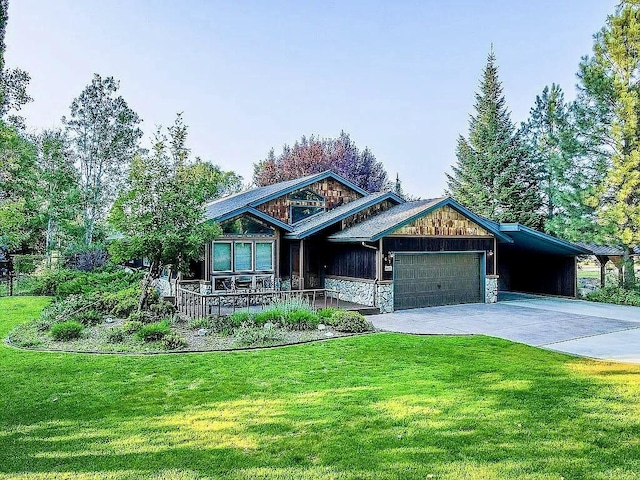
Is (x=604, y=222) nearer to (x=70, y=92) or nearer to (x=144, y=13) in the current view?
(x=144, y=13)

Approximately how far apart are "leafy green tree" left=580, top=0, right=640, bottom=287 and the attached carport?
6.06ft

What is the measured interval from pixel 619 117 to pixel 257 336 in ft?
56.9

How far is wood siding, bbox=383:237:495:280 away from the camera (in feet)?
50.1

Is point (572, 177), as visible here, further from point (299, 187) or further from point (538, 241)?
point (299, 187)

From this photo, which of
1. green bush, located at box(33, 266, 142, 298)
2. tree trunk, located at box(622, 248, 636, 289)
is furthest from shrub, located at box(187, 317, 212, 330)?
tree trunk, located at box(622, 248, 636, 289)

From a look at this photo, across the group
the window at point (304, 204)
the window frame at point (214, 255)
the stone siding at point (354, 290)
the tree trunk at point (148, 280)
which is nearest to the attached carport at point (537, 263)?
the stone siding at point (354, 290)

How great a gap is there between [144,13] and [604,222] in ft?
64.5

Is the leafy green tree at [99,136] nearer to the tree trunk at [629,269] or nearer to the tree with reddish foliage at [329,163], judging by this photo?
the tree with reddish foliage at [329,163]

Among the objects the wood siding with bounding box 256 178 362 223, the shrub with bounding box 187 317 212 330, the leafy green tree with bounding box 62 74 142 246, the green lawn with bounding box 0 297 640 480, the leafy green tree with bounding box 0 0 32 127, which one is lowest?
the green lawn with bounding box 0 297 640 480

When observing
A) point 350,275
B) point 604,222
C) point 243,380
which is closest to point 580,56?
point 604,222

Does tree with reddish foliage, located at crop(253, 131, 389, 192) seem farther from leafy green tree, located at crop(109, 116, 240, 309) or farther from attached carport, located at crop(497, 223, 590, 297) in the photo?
leafy green tree, located at crop(109, 116, 240, 309)

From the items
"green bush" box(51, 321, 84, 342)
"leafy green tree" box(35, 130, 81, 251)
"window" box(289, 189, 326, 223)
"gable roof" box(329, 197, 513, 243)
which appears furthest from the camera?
"leafy green tree" box(35, 130, 81, 251)

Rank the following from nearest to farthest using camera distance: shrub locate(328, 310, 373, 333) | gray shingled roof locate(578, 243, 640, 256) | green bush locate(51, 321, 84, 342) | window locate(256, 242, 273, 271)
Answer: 1. green bush locate(51, 321, 84, 342)
2. shrub locate(328, 310, 373, 333)
3. window locate(256, 242, 273, 271)
4. gray shingled roof locate(578, 243, 640, 256)

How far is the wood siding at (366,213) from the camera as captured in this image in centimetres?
1743
